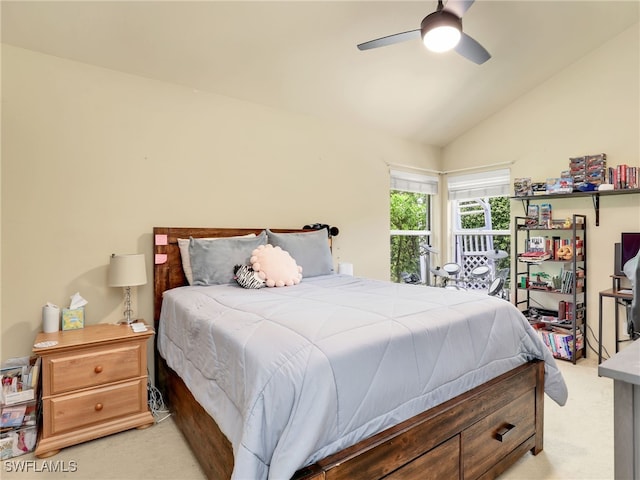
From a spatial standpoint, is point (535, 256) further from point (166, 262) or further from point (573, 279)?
point (166, 262)

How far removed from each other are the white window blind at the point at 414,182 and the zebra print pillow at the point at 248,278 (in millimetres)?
2455

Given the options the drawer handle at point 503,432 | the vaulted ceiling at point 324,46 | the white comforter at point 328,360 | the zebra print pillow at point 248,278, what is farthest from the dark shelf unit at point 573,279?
the zebra print pillow at point 248,278

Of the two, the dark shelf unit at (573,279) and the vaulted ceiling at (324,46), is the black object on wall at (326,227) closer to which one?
the vaulted ceiling at (324,46)

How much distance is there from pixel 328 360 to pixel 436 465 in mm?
712

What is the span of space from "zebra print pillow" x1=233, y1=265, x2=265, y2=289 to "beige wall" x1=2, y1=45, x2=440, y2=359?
2.19ft

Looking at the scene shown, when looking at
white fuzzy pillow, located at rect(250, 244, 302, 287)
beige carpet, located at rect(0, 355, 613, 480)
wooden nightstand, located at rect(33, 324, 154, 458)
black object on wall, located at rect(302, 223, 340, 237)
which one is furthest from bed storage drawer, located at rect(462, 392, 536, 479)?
black object on wall, located at rect(302, 223, 340, 237)

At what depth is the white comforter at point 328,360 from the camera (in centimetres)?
111

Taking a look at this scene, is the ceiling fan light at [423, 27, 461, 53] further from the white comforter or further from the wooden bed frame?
the wooden bed frame

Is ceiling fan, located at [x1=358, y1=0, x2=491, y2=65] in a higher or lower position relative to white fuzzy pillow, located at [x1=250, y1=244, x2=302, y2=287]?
higher

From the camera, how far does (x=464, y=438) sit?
1.54 metres

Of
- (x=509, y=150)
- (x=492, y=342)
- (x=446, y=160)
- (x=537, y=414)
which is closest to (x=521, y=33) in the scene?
(x=509, y=150)

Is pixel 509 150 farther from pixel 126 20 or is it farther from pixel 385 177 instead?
pixel 126 20

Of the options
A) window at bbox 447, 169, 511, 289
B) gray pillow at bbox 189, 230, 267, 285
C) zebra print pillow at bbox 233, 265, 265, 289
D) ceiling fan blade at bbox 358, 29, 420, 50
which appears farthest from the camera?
window at bbox 447, 169, 511, 289

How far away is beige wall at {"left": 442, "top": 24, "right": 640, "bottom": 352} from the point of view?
3213 millimetres
